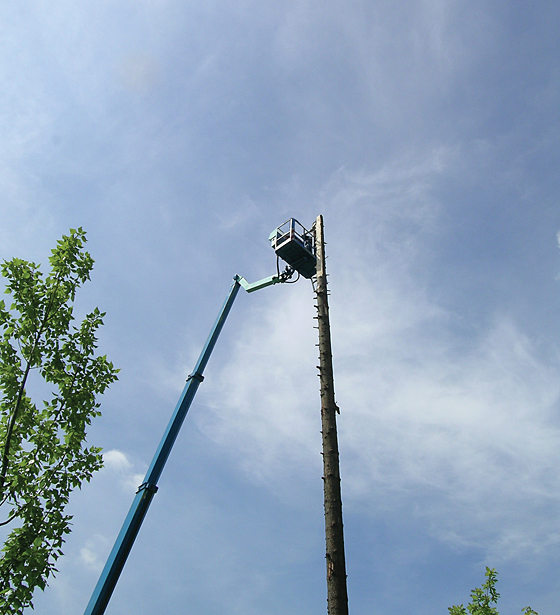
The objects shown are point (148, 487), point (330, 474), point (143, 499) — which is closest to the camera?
point (330, 474)

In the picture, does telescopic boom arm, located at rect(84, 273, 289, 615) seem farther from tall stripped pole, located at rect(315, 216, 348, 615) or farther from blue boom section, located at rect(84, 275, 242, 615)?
tall stripped pole, located at rect(315, 216, 348, 615)

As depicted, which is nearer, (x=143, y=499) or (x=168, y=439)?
(x=143, y=499)

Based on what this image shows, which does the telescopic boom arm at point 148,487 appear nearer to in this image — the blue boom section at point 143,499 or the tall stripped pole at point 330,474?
the blue boom section at point 143,499

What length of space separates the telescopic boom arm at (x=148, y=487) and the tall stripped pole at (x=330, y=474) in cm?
814

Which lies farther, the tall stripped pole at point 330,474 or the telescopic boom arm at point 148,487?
the telescopic boom arm at point 148,487

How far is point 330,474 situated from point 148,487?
8602mm

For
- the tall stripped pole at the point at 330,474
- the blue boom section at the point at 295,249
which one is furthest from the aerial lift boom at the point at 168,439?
the tall stripped pole at the point at 330,474

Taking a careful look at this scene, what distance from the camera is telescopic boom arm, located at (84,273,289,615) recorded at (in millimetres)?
10680

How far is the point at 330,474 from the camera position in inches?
250

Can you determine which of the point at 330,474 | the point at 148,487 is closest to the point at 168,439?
the point at 148,487

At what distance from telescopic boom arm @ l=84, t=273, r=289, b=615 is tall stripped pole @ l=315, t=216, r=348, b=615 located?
814 cm

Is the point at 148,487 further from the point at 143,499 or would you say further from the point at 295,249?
the point at 295,249

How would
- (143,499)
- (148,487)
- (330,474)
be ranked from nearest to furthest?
(330,474) < (143,499) < (148,487)

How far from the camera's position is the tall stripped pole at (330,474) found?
5.54 meters
